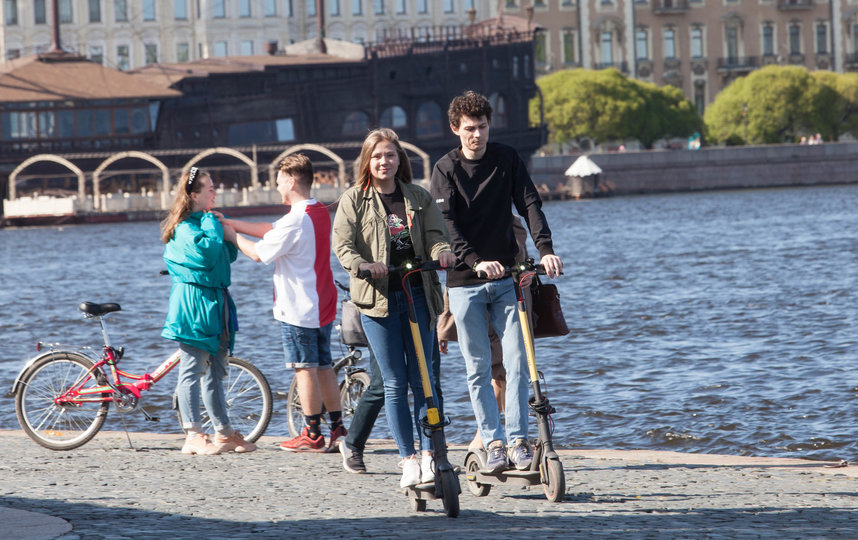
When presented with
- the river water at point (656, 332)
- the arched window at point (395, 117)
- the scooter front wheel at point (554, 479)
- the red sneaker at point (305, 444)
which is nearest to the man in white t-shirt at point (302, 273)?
the red sneaker at point (305, 444)

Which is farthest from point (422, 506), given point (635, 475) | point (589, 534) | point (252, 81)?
point (252, 81)

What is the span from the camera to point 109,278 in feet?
102

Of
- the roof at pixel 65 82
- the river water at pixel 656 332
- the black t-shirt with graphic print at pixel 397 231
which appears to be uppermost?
the roof at pixel 65 82

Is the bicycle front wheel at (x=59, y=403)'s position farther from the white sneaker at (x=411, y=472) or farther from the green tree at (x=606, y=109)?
the green tree at (x=606, y=109)

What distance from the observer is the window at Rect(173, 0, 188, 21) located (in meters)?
85.4

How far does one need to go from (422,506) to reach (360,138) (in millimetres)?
59697

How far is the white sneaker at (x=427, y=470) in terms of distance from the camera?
20.2 feet

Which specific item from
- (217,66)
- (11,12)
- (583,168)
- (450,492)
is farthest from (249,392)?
(11,12)

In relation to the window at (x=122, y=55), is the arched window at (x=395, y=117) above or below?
below

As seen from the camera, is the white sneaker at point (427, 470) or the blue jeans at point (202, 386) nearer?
the white sneaker at point (427, 470)

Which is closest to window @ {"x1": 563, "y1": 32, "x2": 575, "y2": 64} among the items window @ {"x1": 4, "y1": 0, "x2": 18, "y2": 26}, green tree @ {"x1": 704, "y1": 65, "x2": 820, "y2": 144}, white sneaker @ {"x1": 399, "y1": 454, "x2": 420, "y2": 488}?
green tree @ {"x1": 704, "y1": 65, "x2": 820, "y2": 144}

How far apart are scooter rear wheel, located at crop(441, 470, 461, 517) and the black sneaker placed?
1308mm

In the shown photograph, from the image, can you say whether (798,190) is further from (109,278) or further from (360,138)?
(109,278)

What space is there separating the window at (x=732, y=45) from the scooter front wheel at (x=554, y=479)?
92296 millimetres
